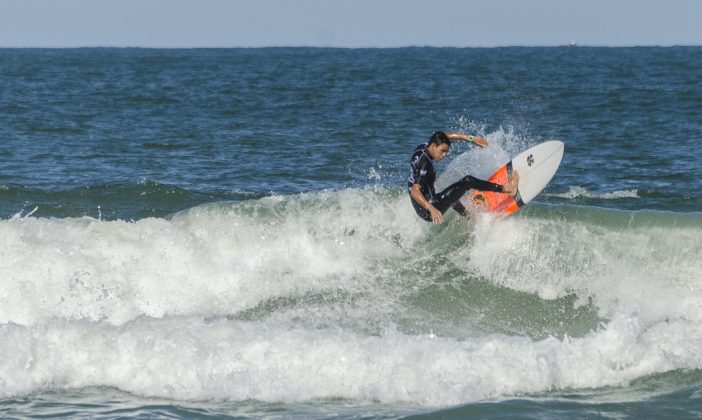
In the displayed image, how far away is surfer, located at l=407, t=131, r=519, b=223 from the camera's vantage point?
10.9m

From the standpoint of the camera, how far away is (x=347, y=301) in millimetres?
10859

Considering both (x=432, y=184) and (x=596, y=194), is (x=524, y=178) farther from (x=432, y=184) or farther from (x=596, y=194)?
(x=596, y=194)

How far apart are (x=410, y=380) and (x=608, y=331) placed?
6.25ft

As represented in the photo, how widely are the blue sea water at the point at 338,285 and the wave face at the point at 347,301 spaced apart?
25 mm

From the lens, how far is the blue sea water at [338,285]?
7750mm

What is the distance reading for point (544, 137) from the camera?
23.9 metres

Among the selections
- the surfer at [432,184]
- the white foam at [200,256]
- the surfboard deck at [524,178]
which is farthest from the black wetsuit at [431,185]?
the white foam at [200,256]

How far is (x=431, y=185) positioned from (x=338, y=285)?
1.57 m

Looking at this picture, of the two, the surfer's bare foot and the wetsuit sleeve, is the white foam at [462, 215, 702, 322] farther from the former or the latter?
the wetsuit sleeve

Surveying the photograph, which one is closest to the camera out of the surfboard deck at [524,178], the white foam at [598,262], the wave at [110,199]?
the white foam at [598,262]

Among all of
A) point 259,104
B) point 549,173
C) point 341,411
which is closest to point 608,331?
point 341,411

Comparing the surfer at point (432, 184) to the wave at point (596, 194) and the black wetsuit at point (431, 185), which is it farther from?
the wave at point (596, 194)

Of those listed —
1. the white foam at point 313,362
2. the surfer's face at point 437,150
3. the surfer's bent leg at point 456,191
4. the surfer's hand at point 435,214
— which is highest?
the surfer's face at point 437,150

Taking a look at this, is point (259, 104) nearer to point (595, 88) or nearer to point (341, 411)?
point (595, 88)
